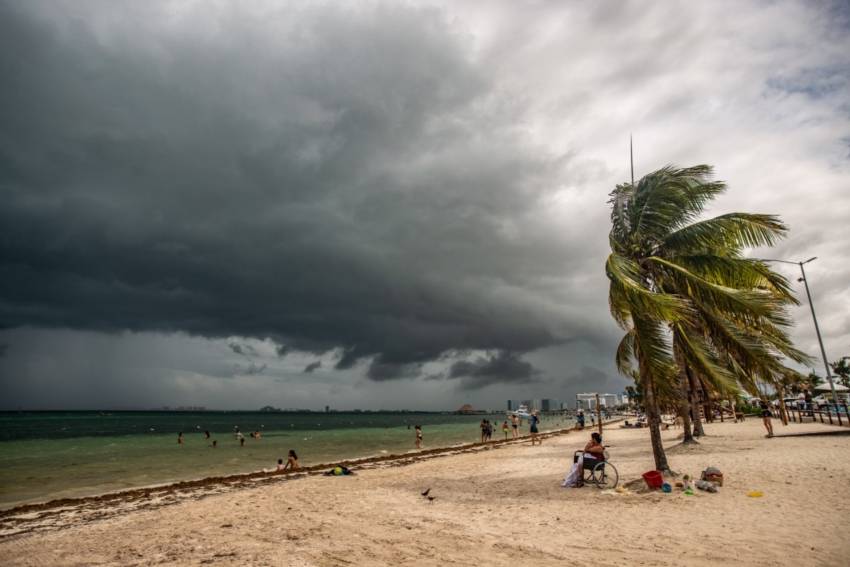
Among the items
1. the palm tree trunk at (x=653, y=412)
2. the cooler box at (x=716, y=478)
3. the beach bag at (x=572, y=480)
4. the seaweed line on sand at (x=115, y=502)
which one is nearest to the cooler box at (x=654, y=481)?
the palm tree trunk at (x=653, y=412)

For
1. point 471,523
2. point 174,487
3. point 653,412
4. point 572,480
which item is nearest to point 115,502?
point 174,487

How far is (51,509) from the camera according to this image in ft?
40.0

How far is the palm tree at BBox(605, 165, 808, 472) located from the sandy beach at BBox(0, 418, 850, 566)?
2.36 m

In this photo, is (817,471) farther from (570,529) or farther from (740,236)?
(570,529)

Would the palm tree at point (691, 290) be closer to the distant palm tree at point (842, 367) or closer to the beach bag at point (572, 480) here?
the beach bag at point (572, 480)

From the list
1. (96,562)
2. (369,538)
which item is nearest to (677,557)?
(369,538)

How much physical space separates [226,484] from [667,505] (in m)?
14.1

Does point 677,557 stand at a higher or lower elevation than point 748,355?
lower

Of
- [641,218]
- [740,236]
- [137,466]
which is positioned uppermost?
[641,218]

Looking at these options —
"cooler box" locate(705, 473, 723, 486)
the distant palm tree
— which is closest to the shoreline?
"cooler box" locate(705, 473, 723, 486)

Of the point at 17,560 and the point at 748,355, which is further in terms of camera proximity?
the point at 748,355

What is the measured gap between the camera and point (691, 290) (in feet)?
34.7

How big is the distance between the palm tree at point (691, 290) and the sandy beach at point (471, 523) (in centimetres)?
236

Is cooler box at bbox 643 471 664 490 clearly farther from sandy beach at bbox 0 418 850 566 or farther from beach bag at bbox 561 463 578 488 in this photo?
beach bag at bbox 561 463 578 488
